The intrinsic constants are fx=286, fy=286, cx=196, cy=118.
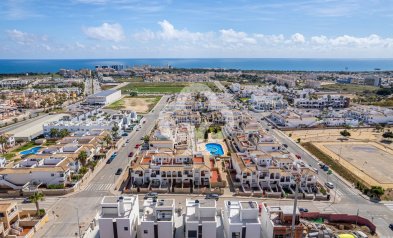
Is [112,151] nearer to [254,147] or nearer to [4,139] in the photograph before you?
[4,139]

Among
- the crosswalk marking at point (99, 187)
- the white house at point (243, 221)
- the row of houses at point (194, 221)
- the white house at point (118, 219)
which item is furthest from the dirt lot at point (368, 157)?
the crosswalk marking at point (99, 187)

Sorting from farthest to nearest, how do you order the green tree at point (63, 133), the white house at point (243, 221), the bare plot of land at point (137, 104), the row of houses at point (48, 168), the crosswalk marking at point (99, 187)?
1. the bare plot of land at point (137, 104)
2. the green tree at point (63, 133)
3. the row of houses at point (48, 168)
4. the crosswalk marking at point (99, 187)
5. the white house at point (243, 221)

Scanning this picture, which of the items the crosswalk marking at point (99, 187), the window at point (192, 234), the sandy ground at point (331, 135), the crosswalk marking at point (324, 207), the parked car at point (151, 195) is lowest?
the crosswalk marking at point (324, 207)

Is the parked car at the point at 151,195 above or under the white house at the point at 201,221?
under

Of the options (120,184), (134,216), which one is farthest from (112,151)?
(134,216)

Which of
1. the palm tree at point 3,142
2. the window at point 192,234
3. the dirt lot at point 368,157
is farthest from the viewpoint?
the palm tree at point 3,142

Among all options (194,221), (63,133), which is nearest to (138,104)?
(63,133)

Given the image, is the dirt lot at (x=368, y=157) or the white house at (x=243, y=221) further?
the dirt lot at (x=368, y=157)

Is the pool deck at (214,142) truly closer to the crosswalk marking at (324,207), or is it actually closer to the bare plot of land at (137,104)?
the crosswalk marking at (324,207)
